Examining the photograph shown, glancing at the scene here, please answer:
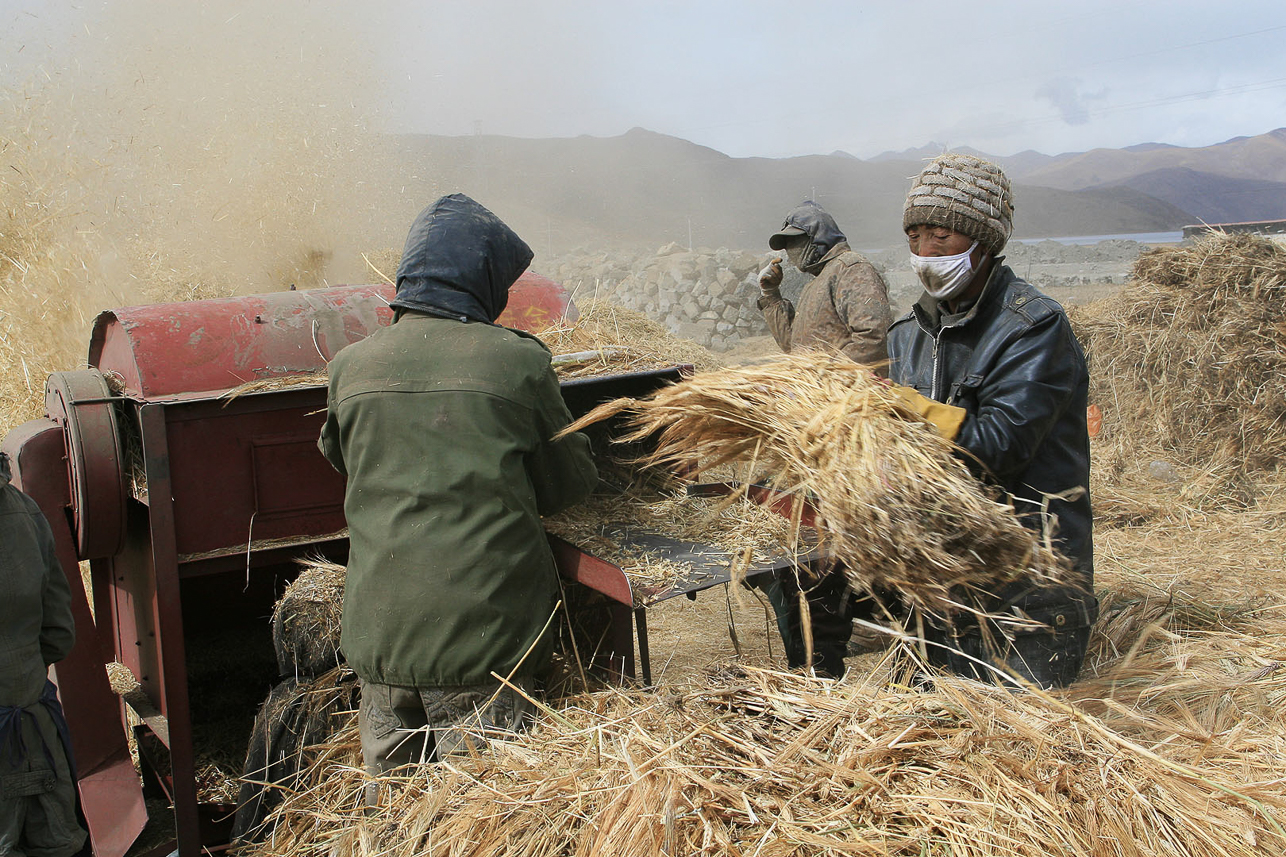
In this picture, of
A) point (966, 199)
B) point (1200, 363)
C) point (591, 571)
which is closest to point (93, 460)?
point (591, 571)

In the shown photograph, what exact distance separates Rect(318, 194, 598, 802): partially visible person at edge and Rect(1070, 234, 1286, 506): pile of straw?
7.13m

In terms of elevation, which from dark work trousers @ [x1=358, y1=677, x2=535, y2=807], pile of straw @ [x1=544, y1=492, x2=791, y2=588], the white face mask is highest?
the white face mask

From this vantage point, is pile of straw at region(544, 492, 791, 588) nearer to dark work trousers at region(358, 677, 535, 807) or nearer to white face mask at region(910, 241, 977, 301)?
dark work trousers at region(358, 677, 535, 807)

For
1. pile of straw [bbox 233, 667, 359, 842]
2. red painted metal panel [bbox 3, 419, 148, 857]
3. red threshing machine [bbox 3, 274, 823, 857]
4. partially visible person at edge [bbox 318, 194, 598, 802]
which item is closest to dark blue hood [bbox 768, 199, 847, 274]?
red threshing machine [bbox 3, 274, 823, 857]

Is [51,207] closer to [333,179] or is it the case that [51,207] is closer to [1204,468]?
[333,179]

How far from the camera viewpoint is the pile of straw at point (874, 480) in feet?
7.27

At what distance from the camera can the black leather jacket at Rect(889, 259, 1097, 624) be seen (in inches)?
102

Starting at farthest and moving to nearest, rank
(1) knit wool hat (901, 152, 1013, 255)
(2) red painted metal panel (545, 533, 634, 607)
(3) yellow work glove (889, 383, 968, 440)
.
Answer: (2) red painted metal panel (545, 533, 634, 607) < (1) knit wool hat (901, 152, 1013, 255) < (3) yellow work glove (889, 383, 968, 440)

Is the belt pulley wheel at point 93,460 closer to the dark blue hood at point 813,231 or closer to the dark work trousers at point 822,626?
the dark work trousers at point 822,626

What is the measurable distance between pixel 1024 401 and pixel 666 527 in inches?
58.8

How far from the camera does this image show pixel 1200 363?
8.59m

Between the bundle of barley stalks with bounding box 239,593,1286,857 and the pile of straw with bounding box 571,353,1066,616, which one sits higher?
the pile of straw with bounding box 571,353,1066,616

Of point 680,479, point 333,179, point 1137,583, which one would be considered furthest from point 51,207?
point 1137,583

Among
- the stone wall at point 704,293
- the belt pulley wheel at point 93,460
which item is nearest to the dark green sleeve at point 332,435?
the belt pulley wheel at point 93,460
